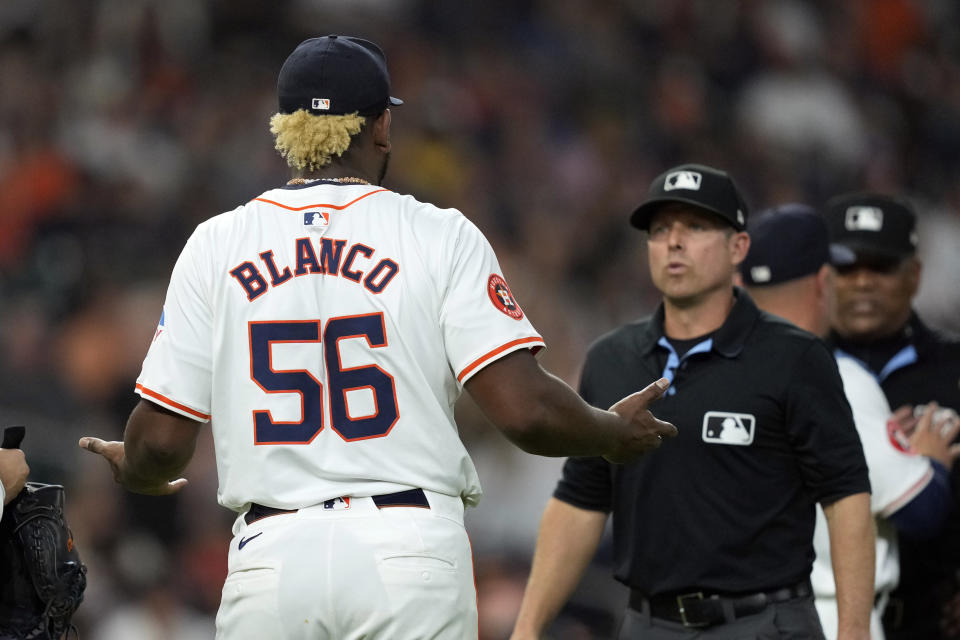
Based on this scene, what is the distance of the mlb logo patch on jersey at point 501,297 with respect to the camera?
308 centimetres

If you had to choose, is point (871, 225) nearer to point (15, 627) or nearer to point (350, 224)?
point (350, 224)

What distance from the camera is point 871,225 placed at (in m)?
5.25

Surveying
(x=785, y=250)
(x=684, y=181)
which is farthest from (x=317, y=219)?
(x=785, y=250)

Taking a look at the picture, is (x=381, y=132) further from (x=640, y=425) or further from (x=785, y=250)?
(x=785, y=250)

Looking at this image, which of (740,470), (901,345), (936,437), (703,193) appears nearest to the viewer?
(740,470)

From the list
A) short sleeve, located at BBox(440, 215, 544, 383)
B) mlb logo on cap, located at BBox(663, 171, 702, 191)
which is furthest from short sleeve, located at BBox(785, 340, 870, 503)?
short sleeve, located at BBox(440, 215, 544, 383)

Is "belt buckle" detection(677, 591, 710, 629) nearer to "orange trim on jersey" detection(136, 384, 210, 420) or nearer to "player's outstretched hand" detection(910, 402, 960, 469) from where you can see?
"player's outstretched hand" detection(910, 402, 960, 469)

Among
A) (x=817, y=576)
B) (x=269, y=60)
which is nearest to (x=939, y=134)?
(x=269, y=60)

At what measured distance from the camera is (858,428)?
4.46 metres

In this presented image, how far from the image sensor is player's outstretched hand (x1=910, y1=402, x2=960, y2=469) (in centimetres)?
461

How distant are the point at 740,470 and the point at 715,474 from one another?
7 cm

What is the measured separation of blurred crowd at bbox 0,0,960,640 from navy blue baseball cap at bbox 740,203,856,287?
2.32m

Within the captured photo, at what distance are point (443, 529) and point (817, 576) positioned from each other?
1.82 meters

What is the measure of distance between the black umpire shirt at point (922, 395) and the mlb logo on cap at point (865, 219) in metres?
0.38
